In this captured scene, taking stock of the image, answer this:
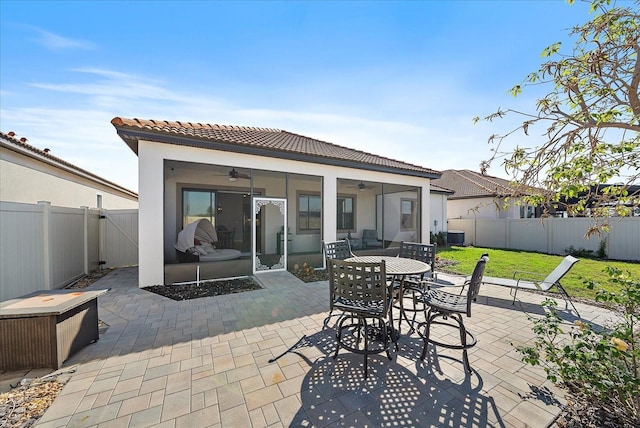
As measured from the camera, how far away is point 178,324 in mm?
3908

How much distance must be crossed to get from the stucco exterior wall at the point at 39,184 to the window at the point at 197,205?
13.4 feet

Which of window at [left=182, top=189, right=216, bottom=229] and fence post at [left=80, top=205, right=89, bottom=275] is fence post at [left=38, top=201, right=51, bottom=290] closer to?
fence post at [left=80, top=205, right=89, bottom=275]

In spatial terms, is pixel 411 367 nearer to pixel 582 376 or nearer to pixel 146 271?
pixel 582 376

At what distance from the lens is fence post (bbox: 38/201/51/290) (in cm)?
514

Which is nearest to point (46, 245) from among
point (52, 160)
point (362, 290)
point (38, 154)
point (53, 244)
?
point (53, 244)

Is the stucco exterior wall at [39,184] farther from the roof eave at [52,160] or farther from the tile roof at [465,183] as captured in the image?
the tile roof at [465,183]

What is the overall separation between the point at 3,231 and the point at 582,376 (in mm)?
8063

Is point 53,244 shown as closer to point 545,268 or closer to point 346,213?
point 346,213

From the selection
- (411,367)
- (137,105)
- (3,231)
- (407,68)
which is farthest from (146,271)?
(407,68)

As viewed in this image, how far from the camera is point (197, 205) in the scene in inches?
352

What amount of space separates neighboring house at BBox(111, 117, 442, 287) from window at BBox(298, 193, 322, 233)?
44 mm

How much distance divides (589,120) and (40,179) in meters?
13.1

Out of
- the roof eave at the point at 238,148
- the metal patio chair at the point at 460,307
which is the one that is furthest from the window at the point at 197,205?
the metal patio chair at the point at 460,307

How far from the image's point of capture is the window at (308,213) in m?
10.5
